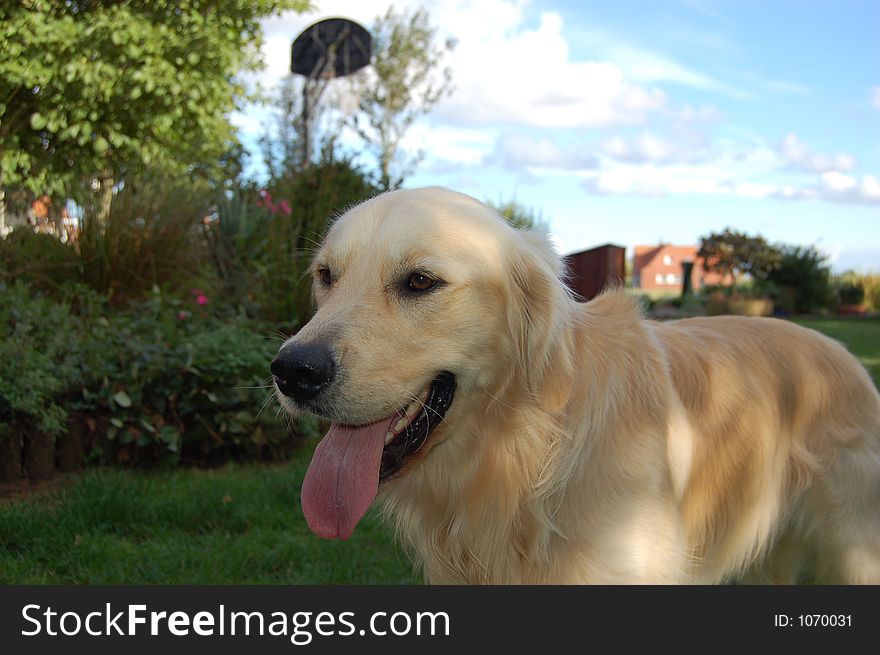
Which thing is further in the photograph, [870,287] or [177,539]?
[870,287]

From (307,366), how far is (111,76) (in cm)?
1277

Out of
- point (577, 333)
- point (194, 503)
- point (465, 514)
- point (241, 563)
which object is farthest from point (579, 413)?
point (194, 503)

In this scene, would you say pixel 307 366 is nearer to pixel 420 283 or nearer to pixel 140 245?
→ pixel 420 283

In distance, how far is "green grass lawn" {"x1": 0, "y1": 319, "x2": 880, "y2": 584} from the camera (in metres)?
3.73

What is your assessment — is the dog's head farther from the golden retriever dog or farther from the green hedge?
the green hedge

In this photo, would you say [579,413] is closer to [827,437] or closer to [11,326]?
[827,437]

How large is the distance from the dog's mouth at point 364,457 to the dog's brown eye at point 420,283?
0.26m

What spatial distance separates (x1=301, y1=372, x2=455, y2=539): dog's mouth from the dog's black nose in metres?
0.26

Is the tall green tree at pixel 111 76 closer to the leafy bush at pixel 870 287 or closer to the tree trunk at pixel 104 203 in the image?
the tree trunk at pixel 104 203

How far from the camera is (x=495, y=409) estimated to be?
2.48m

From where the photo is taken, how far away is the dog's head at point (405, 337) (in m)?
2.21

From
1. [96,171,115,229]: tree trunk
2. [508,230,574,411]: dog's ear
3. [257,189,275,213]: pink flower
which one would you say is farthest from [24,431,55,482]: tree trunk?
[257,189,275,213]: pink flower

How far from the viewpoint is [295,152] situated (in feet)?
41.2

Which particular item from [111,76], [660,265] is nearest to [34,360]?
[111,76]
